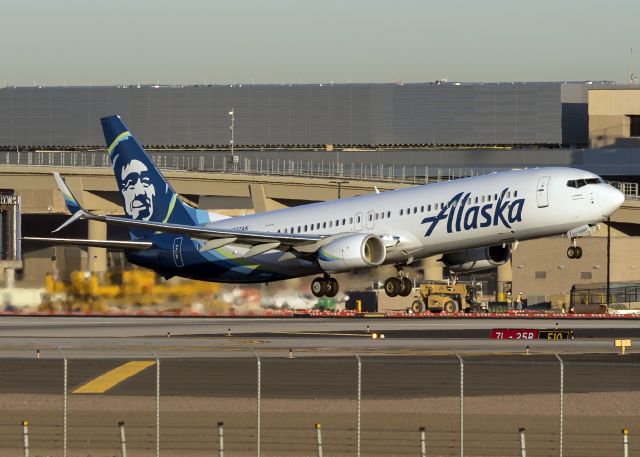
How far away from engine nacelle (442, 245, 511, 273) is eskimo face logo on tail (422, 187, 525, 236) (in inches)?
173

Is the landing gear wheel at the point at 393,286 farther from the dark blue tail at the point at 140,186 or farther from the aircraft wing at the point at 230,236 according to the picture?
the dark blue tail at the point at 140,186

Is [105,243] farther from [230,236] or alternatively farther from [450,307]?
[450,307]

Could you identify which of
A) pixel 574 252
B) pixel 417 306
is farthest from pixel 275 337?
pixel 417 306

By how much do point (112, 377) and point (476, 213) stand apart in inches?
919

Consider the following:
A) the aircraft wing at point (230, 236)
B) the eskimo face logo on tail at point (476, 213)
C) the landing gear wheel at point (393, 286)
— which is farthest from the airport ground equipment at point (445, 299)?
the eskimo face logo on tail at point (476, 213)

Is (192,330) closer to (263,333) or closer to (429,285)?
(263,333)

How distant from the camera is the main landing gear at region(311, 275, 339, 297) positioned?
224ft

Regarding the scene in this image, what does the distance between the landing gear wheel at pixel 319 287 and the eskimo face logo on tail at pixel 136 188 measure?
1181 cm

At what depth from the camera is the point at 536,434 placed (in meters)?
36.8

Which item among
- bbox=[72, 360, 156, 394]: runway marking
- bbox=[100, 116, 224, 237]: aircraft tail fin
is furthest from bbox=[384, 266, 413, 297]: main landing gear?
bbox=[72, 360, 156, 394]: runway marking

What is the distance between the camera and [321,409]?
3825cm

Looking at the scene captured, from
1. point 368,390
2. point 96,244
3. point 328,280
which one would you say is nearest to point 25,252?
point 96,244

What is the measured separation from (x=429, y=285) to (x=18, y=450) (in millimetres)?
73835

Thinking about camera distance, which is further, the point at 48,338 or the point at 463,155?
the point at 463,155
